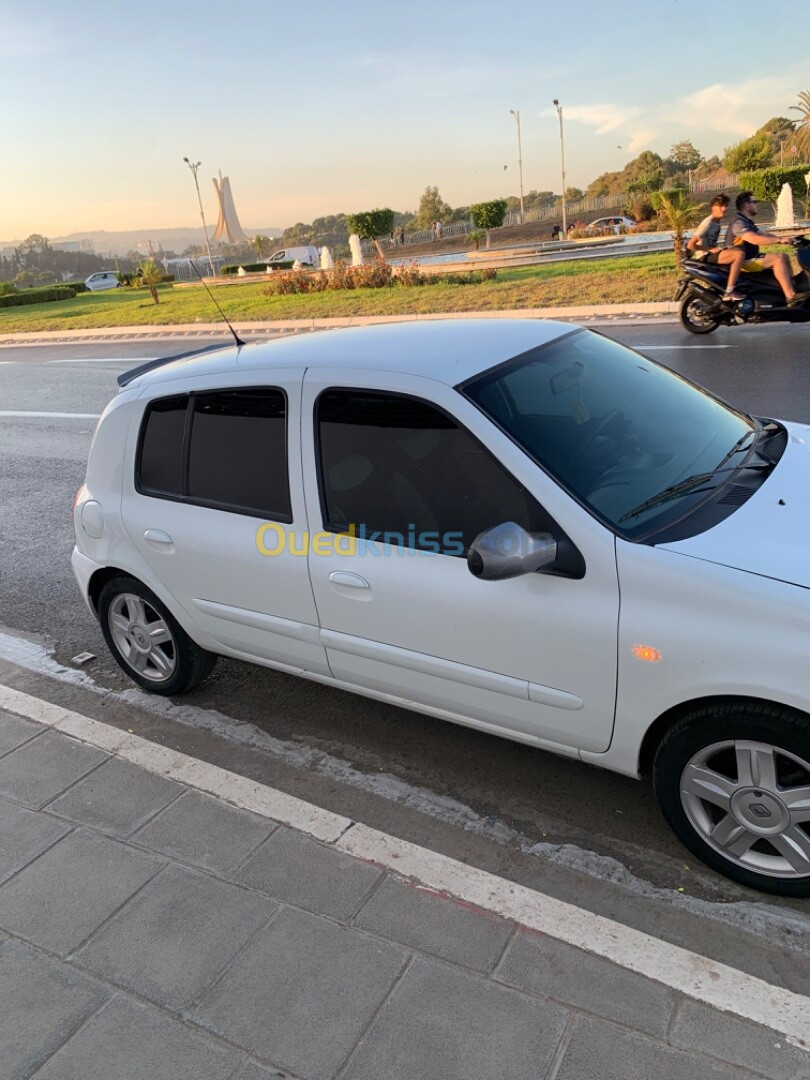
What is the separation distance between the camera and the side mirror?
2580 mm

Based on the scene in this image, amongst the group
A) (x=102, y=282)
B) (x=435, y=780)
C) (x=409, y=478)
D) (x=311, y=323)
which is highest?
(x=102, y=282)

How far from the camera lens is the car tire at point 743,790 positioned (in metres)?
2.38

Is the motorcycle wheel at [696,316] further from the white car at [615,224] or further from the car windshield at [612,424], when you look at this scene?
the white car at [615,224]

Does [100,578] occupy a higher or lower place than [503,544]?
lower

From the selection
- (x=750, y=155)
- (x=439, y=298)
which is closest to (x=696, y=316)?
(x=439, y=298)

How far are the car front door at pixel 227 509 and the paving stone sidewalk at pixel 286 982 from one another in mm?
798

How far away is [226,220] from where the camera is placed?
85.9 metres

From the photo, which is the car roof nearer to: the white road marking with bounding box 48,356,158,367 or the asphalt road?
the asphalt road

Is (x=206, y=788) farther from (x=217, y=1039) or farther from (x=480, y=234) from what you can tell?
(x=480, y=234)

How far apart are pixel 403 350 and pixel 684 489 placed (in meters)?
1.17

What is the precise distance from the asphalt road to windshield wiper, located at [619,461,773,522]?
114cm

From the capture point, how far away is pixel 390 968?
247cm

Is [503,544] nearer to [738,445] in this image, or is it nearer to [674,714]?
[674,714]

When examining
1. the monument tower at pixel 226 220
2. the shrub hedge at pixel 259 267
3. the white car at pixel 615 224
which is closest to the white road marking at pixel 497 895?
the white car at pixel 615 224
